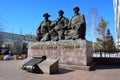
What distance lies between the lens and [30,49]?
1250cm

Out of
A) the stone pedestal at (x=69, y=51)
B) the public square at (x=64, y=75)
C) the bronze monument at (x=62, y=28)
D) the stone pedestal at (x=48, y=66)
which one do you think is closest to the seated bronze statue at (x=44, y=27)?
the bronze monument at (x=62, y=28)

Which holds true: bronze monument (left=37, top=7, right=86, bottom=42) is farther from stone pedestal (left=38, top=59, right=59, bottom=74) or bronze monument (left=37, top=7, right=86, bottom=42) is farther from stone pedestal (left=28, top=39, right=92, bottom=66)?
stone pedestal (left=38, top=59, right=59, bottom=74)

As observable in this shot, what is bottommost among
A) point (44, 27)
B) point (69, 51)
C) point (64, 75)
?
point (64, 75)

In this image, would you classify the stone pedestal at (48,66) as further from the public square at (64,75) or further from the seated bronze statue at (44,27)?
the seated bronze statue at (44,27)

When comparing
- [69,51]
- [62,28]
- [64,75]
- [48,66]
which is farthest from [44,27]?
[64,75]

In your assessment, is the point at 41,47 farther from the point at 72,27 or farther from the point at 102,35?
the point at 102,35

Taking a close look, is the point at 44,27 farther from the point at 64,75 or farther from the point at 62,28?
the point at 64,75

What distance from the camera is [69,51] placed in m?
10.3

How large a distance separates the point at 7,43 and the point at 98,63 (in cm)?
5309

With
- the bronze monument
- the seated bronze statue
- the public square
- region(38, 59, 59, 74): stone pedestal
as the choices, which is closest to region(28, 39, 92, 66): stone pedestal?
the bronze monument

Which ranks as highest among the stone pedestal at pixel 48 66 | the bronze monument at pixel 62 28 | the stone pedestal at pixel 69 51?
the bronze monument at pixel 62 28

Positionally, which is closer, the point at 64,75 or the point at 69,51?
the point at 64,75

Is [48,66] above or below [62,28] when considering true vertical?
below

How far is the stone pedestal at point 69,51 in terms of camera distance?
9758 millimetres
